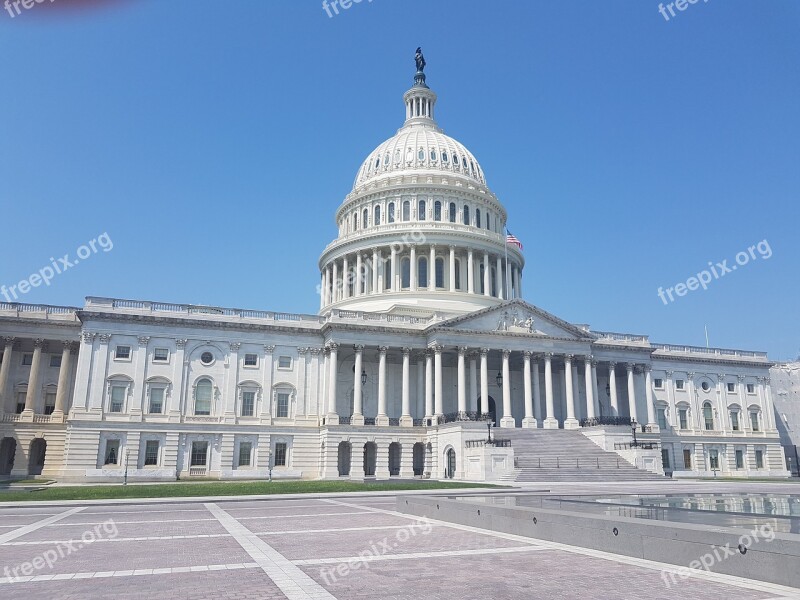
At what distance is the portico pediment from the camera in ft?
209

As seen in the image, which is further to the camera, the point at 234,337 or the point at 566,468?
the point at 234,337

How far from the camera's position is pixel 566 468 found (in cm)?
5162

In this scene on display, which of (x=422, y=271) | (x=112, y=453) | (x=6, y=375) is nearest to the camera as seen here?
(x=112, y=453)

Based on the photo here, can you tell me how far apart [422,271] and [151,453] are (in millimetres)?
38223

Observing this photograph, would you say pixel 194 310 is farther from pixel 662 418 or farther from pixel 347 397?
pixel 662 418

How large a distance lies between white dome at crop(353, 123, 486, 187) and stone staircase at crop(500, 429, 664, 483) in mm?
41631

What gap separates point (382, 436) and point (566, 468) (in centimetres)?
1779

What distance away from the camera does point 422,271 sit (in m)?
81.6

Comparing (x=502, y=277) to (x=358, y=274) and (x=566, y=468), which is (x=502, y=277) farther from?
(x=566, y=468)

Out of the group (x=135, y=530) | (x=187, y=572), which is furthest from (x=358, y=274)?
(x=187, y=572)

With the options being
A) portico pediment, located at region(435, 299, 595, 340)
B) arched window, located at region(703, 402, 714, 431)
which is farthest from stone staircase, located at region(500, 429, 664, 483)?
arched window, located at region(703, 402, 714, 431)

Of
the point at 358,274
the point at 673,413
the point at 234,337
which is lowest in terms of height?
the point at 673,413

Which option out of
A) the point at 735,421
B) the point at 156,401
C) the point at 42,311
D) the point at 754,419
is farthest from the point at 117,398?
the point at 754,419

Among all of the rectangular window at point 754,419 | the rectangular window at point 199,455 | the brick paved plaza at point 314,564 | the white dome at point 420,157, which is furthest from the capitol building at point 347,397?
the brick paved plaza at point 314,564
